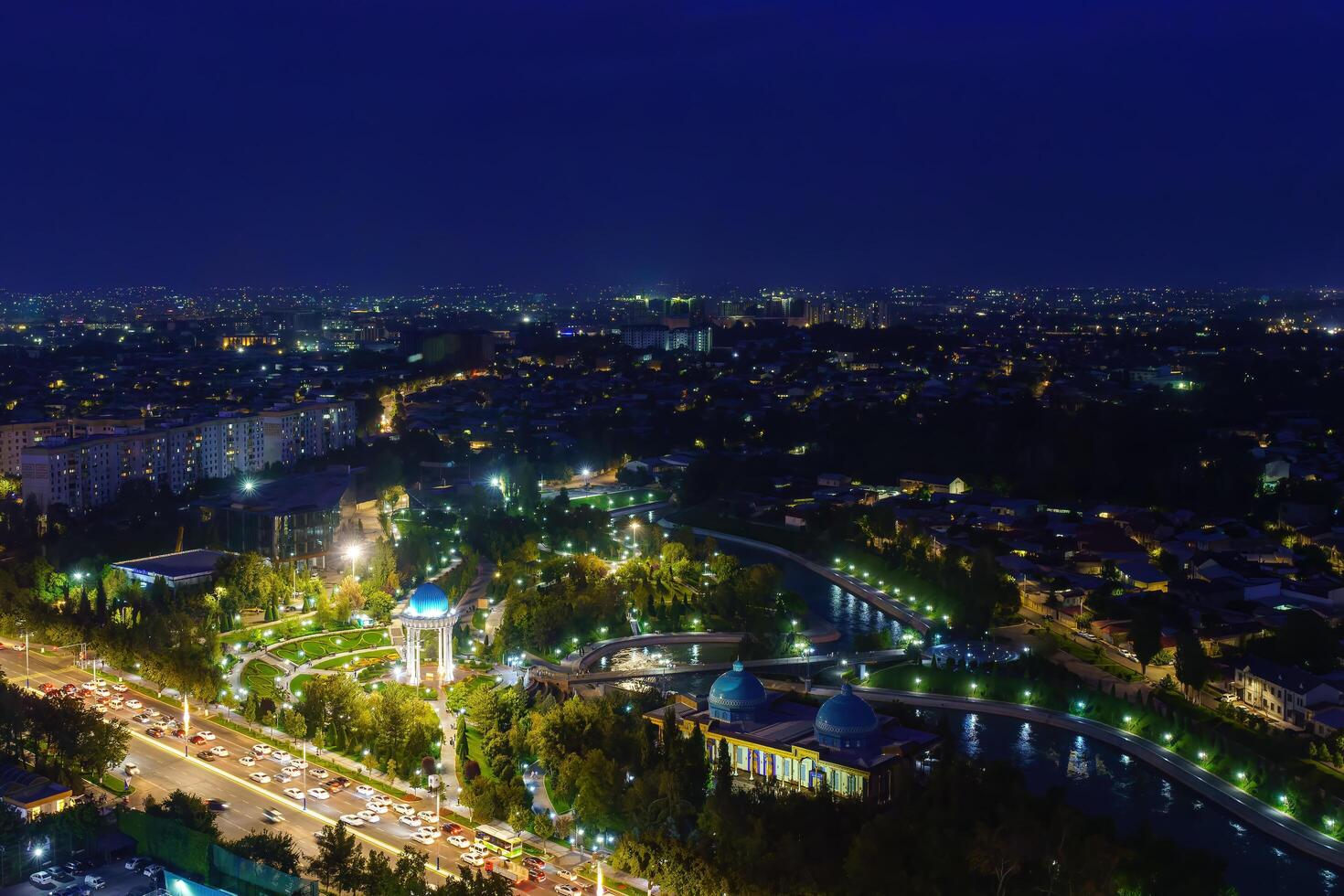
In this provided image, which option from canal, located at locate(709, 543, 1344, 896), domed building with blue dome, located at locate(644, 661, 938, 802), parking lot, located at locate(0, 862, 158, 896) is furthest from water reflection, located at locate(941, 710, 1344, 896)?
parking lot, located at locate(0, 862, 158, 896)

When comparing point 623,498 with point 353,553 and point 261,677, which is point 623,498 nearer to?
point 353,553

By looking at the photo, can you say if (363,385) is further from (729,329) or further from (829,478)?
(729,329)

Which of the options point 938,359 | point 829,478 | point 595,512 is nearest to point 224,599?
point 595,512

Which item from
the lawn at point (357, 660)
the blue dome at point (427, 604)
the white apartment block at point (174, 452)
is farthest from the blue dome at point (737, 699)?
the white apartment block at point (174, 452)

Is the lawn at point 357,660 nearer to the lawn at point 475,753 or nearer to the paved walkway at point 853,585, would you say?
the lawn at point 475,753

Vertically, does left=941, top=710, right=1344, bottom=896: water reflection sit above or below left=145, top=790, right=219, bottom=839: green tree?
below

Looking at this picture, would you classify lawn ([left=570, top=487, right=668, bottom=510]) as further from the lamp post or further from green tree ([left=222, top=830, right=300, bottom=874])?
green tree ([left=222, top=830, right=300, bottom=874])
